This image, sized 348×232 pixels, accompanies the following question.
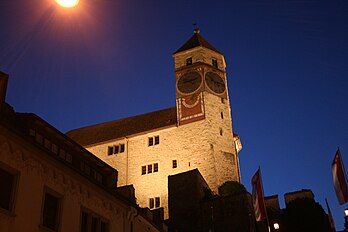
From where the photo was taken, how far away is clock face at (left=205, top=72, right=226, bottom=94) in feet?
167

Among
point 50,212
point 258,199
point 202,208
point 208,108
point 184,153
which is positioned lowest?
point 50,212

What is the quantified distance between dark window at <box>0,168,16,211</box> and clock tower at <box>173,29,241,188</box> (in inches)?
1276

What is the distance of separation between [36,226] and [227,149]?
115 ft

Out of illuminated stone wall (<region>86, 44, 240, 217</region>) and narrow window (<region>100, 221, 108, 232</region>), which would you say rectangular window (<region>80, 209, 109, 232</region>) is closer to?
narrow window (<region>100, 221, 108, 232</region>)

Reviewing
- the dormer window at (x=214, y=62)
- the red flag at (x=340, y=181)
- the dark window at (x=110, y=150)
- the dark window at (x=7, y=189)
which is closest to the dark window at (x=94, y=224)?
the dark window at (x=7, y=189)

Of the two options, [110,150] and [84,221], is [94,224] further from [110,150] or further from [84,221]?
[110,150]

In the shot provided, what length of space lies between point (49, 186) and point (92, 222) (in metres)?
2.88

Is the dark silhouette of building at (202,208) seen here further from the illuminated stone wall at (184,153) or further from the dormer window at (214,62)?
the dormer window at (214,62)

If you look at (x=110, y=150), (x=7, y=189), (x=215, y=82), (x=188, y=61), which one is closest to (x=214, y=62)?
(x=188, y=61)

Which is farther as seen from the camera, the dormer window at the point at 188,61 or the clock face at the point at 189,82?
the dormer window at the point at 188,61

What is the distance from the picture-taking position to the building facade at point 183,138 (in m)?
46.3

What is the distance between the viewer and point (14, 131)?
1362 cm

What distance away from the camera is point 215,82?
5156 centimetres

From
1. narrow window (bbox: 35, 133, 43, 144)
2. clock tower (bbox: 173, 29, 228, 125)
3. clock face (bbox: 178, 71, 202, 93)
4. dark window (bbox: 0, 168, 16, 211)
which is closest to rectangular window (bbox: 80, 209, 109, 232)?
narrow window (bbox: 35, 133, 43, 144)
